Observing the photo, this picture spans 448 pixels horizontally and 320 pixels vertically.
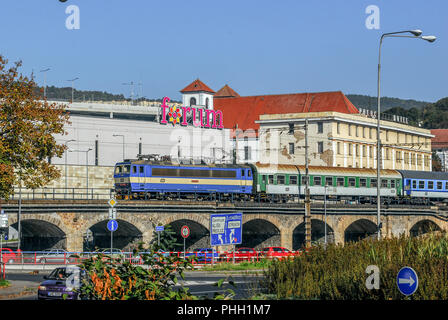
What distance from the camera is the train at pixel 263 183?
65.2 metres

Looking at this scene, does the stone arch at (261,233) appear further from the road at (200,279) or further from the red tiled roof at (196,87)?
the red tiled roof at (196,87)

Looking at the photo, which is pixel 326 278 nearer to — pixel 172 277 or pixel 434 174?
pixel 172 277

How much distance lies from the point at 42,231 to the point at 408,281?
1913 inches

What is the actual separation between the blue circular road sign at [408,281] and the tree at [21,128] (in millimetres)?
19645

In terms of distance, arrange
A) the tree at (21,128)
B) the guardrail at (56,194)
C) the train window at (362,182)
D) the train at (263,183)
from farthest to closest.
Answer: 1. the train window at (362,182)
2. the train at (263,183)
3. the guardrail at (56,194)
4. the tree at (21,128)

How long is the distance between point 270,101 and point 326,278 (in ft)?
396

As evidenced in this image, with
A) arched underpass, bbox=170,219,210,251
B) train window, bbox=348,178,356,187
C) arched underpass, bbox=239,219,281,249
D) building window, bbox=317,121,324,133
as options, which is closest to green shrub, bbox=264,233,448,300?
arched underpass, bbox=170,219,210,251

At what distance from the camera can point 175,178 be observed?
66438mm

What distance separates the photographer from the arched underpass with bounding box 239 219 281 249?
70.0m

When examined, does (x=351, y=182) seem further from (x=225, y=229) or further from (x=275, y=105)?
(x=275, y=105)

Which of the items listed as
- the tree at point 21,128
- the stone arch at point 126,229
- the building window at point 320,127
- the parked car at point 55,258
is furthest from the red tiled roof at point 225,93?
the tree at point 21,128

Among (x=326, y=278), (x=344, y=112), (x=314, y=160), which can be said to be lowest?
(x=326, y=278)

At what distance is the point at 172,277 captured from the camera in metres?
13.6

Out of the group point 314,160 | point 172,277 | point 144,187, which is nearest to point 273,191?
point 144,187
